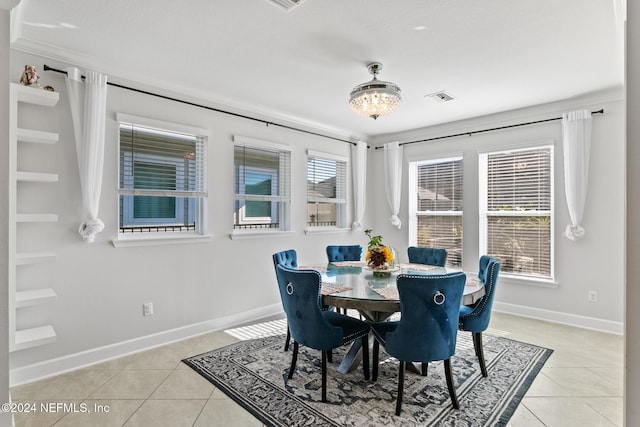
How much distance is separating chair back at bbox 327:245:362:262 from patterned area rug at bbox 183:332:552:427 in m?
1.14


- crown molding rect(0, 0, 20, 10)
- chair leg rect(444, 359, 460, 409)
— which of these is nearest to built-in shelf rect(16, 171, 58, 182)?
crown molding rect(0, 0, 20, 10)

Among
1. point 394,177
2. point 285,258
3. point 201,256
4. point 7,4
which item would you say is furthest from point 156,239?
point 394,177

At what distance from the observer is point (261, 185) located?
14.4 ft

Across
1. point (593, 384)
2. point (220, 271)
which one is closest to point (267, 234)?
point (220, 271)

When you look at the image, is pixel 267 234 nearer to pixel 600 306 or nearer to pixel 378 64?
pixel 378 64

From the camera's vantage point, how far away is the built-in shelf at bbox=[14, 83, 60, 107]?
2419 mm

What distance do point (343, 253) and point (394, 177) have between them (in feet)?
6.32

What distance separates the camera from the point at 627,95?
1.19 m

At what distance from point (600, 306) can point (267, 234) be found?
3927 mm

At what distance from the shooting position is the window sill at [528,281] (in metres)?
4.17

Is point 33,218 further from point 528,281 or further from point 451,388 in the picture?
point 528,281

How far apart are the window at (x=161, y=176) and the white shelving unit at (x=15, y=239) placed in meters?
0.68

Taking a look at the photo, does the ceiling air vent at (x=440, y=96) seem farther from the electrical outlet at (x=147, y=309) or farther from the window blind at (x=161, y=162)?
the electrical outlet at (x=147, y=309)

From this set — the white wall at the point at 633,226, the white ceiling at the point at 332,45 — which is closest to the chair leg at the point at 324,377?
the white wall at the point at 633,226
